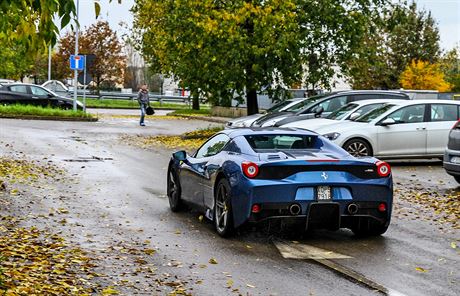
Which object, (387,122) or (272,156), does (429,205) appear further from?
(387,122)

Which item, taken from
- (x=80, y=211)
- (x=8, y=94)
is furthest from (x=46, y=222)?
(x=8, y=94)

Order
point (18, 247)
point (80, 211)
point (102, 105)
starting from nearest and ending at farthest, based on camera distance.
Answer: point (18, 247) → point (80, 211) → point (102, 105)

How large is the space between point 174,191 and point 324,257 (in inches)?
161

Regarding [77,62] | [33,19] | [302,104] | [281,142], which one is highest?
[33,19]

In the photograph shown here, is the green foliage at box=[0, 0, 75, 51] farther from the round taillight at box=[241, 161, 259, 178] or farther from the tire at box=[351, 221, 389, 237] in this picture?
the tire at box=[351, 221, 389, 237]

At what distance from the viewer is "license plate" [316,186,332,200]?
9.80 m

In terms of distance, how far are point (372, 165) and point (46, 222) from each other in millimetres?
4197

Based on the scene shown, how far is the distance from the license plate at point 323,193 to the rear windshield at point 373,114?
36.5 ft

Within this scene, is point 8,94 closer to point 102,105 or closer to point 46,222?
point 102,105

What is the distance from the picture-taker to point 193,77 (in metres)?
31.7

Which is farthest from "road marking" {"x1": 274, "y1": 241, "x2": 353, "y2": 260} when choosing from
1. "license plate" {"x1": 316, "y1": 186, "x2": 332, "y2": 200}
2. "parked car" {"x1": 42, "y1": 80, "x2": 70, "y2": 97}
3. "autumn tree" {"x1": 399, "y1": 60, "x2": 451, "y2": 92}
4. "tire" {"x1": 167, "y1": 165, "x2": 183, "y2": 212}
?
"autumn tree" {"x1": 399, "y1": 60, "x2": 451, "y2": 92}

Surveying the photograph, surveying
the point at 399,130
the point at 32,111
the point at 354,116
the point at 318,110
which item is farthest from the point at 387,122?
the point at 32,111

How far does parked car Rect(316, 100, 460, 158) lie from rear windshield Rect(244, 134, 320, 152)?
885 cm

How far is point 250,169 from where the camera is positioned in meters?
9.87
